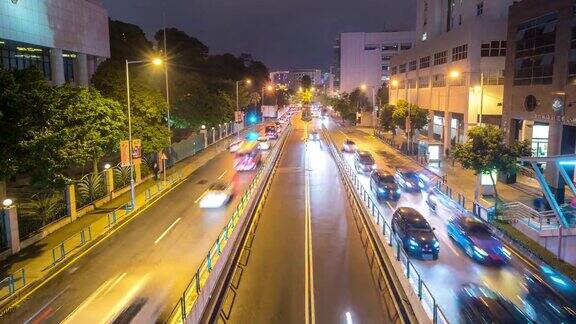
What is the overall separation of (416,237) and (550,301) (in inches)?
275

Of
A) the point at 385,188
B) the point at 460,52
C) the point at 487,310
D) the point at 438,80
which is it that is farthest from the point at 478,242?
the point at 438,80

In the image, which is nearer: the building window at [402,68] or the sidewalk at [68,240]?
the sidewalk at [68,240]

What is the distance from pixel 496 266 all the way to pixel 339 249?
23.9 ft

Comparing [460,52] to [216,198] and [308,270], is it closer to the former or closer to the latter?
[216,198]

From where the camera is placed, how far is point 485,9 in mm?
59781

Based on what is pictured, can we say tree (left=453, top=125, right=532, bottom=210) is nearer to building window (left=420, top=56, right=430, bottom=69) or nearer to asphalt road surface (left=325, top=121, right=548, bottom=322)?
asphalt road surface (left=325, top=121, right=548, bottom=322)

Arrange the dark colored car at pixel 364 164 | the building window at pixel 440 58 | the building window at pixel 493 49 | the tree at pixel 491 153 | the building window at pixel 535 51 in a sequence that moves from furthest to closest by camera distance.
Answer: the building window at pixel 440 58, the building window at pixel 493 49, the dark colored car at pixel 364 164, the building window at pixel 535 51, the tree at pixel 491 153

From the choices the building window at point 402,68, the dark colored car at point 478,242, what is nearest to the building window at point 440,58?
the building window at point 402,68

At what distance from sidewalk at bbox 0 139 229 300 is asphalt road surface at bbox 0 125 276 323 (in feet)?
3.14

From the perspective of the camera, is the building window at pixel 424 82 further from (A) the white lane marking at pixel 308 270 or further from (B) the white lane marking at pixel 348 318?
(B) the white lane marking at pixel 348 318

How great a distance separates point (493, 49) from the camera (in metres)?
50.6

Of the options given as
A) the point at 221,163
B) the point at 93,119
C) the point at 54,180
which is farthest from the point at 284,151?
the point at 54,180

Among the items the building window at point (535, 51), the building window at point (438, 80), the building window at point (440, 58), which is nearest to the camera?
the building window at point (535, 51)

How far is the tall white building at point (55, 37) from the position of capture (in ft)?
140
